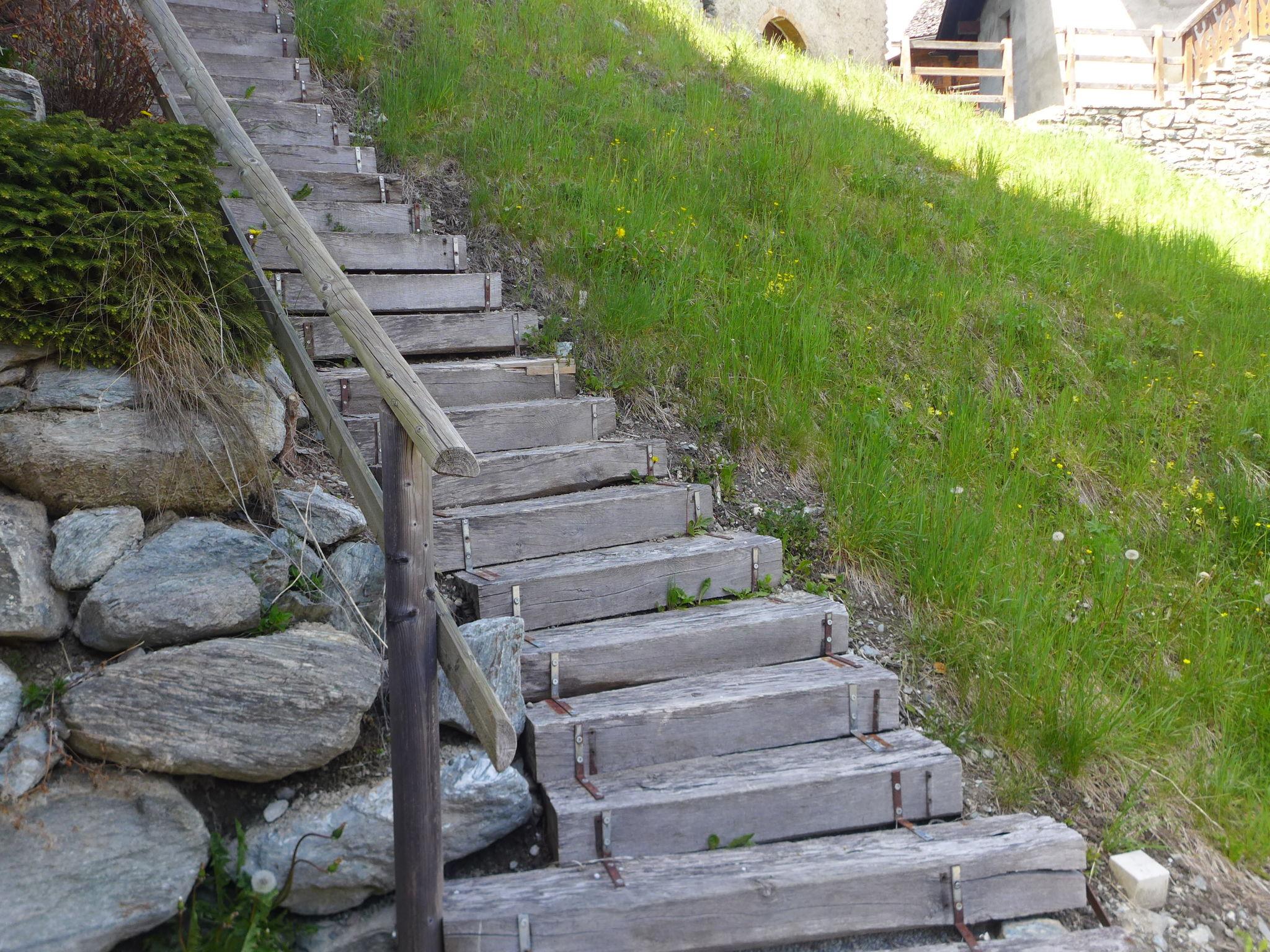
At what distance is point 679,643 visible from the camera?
10.3ft

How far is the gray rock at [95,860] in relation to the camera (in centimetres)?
209

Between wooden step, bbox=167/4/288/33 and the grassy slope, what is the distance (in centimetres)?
28

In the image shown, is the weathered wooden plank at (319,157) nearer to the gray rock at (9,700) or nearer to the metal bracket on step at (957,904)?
the gray rock at (9,700)

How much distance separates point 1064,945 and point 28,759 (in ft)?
8.82

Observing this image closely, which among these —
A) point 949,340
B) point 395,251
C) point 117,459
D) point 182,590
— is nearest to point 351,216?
point 395,251

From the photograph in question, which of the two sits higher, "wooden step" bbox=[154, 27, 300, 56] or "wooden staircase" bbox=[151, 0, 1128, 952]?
"wooden step" bbox=[154, 27, 300, 56]

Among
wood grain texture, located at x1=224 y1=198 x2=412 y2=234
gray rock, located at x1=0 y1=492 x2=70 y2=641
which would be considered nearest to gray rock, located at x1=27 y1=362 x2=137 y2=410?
gray rock, located at x1=0 y1=492 x2=70 y2=641

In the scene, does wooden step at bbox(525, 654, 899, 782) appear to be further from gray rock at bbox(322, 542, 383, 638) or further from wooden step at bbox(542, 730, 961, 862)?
gray rock at bbox(322, 542, 383, 638)

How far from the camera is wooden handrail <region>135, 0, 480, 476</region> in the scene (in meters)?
1.98

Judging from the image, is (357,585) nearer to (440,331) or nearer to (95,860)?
(95,860)

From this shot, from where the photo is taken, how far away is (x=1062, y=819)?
287 cm

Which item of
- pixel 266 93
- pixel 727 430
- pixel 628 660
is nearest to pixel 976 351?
pixel 727 430

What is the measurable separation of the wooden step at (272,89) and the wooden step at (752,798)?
4847 mm

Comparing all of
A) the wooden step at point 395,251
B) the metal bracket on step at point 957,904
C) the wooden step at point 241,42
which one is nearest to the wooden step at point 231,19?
the wooden step at point 241,42
